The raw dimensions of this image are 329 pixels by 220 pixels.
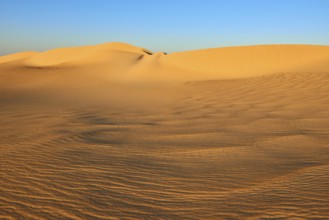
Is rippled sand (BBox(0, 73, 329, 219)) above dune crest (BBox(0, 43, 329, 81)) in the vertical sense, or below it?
below

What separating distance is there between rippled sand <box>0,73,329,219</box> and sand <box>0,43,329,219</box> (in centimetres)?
2

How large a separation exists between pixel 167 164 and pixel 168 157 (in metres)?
0.32

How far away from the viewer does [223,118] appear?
7.17 metres

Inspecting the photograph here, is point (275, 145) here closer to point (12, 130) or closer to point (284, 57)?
point (12, 130)

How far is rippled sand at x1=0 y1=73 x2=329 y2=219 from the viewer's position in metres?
2.81

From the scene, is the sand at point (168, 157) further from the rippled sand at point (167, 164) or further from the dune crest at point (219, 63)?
the dune crest at point (219, 63)

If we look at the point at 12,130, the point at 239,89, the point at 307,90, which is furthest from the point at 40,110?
the point at 307,90

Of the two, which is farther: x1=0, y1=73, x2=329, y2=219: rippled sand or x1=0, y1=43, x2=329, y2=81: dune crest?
x1=0, y1=43, x2=329, y2=81: dune crest

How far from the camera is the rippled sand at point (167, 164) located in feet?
9.22

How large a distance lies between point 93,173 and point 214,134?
2784 millimetres

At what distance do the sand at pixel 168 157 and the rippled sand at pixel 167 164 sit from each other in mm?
16

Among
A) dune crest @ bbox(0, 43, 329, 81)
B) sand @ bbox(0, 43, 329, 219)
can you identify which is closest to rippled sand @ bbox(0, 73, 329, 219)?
sand @ bbox(0, 43, 329, 219)

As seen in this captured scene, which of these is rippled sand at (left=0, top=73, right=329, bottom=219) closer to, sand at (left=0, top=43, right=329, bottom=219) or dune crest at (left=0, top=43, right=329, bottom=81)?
sand at (left=0, top=43, right=329, bottom=219)

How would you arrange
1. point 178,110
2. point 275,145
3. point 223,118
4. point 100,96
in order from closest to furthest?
point 275,145, point 223,118, point 178,110, point 100,96
